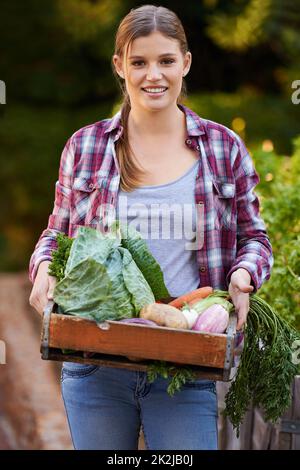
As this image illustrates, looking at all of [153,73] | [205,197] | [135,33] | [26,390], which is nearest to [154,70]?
[153,73]

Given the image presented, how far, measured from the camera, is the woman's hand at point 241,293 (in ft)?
7.75

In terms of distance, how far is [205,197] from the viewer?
248 centimetres

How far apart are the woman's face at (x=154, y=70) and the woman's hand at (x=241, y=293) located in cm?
53

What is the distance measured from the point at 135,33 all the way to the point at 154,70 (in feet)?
0.38

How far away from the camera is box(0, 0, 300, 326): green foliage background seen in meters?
7.93

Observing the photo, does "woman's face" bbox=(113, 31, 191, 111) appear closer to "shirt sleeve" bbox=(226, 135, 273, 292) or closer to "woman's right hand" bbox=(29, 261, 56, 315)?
"shirt sleeve" bbox=(226, 135, 273, 292)

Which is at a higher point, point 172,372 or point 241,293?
point 241,293

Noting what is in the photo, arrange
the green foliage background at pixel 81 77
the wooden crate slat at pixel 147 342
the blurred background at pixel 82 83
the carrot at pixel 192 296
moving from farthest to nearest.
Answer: the green foliage background at pixel 81 77, the blurred background at pixel 82 83, the carrot at pixel 192 296, the wooden crate slat at pixel 147 342

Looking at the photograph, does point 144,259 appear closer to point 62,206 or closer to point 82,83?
point 62,206

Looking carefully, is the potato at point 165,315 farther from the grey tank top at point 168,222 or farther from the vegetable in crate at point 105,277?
the grey tank top at point 168,222

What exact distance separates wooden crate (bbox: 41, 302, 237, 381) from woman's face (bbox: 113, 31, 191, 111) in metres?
0.66

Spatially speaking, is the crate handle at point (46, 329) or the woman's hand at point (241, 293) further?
the woman's hand at point (241, 293)

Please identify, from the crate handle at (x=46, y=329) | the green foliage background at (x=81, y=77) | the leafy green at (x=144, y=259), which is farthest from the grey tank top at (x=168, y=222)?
the green foliage background at (x=81, y=77)

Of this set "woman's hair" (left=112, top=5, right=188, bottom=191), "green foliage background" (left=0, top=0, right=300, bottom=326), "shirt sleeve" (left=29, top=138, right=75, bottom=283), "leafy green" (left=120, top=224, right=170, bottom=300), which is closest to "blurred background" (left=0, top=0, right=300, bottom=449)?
"green foliage background" (left=0, top=0, right=300, bottom=326)
